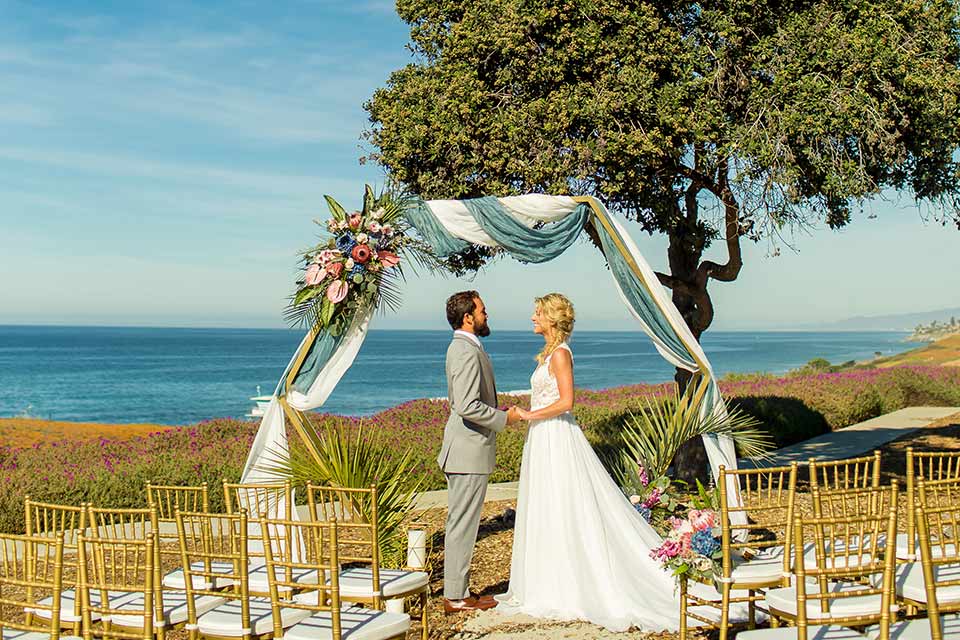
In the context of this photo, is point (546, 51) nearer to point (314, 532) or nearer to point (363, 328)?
point (363, 328)

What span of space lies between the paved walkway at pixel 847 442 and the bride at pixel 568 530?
3.77m

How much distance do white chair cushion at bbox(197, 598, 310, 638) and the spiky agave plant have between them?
186 centimetres

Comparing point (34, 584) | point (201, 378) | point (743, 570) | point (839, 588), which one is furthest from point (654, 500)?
point (201, 378)

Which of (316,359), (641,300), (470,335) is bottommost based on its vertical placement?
(316,359)

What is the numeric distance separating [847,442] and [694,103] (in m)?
8.39

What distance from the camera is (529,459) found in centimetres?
609

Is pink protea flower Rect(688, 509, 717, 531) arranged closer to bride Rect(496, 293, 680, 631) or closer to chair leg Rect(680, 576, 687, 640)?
chair leg Rect(680, 576, 687, 640)

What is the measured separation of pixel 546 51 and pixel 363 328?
360cm

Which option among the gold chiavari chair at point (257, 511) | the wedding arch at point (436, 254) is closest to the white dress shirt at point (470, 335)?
the wedding arch at point (436, 254)

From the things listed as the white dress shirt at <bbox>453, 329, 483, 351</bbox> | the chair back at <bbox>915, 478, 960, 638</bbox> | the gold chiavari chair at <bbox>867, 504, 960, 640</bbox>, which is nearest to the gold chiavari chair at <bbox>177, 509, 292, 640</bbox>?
the white dress shirt at <bbox>453, 329, 483, 351</bbox>

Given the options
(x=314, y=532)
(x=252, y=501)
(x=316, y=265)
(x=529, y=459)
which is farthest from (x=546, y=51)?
(x=314, y=532)

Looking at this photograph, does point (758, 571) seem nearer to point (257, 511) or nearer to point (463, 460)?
point (463, 460)

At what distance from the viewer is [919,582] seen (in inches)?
175

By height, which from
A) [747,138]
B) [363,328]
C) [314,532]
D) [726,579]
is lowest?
[726,579]
